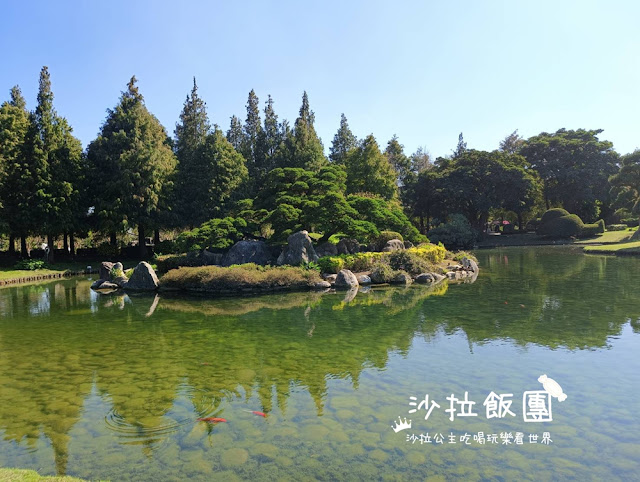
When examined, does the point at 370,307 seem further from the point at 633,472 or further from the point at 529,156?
the point at 529,156

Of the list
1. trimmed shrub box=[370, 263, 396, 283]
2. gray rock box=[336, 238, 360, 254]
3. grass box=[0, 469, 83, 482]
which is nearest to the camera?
grass box=[0, 469, 83, 482]

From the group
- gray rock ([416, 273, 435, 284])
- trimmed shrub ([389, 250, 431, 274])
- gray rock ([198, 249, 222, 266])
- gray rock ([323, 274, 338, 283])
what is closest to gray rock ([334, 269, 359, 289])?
gray rock ([323, 274, 338, 283])

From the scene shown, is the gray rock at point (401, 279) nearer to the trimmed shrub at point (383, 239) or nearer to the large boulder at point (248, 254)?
the trimmed shrub at point (383, 239)

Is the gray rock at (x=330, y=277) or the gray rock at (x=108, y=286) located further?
the gray rock at (x=108, y=286)

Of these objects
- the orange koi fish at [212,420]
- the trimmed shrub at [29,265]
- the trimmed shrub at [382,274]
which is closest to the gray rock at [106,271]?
the trimmed shrub at [29,265]

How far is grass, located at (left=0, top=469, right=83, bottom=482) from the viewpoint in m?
4.28

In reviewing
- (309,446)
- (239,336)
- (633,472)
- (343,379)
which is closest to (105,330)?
(239,336)

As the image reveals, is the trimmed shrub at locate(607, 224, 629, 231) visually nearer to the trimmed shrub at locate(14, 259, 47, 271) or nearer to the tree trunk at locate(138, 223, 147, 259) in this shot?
the tree trunk at locate(138, 223, 147, 259)

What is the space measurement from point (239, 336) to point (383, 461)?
20.9ft

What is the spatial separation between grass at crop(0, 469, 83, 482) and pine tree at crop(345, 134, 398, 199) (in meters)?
32.2

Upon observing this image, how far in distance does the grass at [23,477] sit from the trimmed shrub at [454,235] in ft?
120

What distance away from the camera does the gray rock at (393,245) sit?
2231cm

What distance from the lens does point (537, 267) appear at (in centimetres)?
2348

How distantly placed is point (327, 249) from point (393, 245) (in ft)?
11.3
